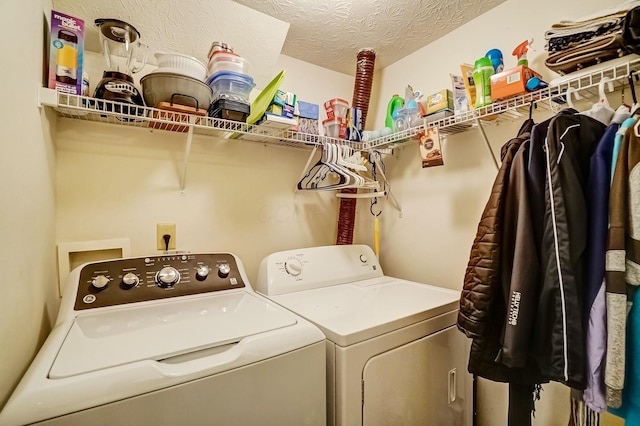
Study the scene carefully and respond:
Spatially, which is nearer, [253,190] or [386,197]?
[253,190]

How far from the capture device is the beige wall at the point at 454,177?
1314 millimetres

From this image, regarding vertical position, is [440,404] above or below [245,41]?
below

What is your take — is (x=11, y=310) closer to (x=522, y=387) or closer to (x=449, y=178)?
(x=522, y=387)

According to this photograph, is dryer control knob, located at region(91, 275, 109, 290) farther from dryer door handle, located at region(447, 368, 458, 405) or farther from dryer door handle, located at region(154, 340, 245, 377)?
dryer door handle, located at region(447, 368, 458, 405)

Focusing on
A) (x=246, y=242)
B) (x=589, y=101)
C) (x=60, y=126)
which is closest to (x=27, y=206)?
(x=60, y=126)

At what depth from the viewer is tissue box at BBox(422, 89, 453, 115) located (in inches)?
55.7

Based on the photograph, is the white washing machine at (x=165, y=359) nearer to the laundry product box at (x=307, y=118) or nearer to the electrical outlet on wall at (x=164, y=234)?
the electrical outlet on wall at (x=164, y=234)

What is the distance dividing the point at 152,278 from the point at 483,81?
61.9 inches

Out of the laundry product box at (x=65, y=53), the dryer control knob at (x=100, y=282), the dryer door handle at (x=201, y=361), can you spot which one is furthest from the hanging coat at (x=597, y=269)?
the laundry product box at (x=65, y=53)

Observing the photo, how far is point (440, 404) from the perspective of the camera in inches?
47.6

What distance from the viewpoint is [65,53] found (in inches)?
39.3

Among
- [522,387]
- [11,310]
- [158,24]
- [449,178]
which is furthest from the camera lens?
[449,178]

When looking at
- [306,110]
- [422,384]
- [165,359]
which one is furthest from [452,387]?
[306,110]

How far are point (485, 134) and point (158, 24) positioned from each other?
160 cm
